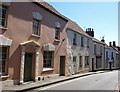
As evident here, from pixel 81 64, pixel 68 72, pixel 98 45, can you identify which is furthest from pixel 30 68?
pixel 98 45

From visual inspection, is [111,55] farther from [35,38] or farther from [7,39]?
[7,39]

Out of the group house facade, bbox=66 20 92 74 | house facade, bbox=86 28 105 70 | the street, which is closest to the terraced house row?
house facade, bbox=66 20 92 74

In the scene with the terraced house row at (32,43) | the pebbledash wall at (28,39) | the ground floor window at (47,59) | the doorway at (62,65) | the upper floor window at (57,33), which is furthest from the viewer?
the doorway at (62,65)

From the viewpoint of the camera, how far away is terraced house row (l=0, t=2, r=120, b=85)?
43.4ft

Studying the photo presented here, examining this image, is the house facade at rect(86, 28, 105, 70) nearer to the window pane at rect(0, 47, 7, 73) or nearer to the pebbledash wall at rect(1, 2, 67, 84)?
the pebbledash wall at rect(1, 2, 67, 84)

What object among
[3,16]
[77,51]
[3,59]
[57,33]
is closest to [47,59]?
[57,33]

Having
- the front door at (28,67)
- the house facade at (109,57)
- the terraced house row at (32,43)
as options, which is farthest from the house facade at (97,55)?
the front door at (28,67)

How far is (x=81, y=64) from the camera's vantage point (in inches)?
1153

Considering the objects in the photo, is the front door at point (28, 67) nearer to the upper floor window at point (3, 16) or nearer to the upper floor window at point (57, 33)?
the upper floor window at point (3, 16)

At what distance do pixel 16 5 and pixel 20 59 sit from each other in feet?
11.9

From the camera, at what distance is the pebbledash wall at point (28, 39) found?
1360cm

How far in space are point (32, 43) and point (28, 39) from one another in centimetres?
42

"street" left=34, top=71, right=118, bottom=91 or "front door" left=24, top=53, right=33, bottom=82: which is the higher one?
"front door" left=24, top=53, right=33, bottom=82

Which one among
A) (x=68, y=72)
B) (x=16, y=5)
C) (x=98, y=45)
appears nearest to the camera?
(x=16, y=5)
